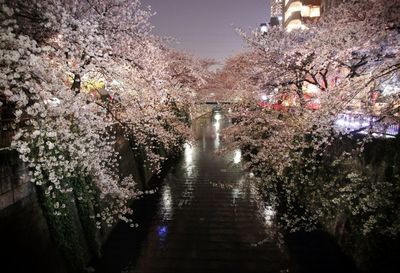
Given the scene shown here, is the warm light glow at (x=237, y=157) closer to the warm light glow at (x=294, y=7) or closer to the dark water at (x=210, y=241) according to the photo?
the dark water at (x=210, y=241)

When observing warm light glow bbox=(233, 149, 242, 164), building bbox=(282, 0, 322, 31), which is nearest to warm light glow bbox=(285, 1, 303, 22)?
building bbox=(282, 0, 322, 31)

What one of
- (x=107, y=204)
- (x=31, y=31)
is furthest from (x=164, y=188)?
(x=31, y=31)

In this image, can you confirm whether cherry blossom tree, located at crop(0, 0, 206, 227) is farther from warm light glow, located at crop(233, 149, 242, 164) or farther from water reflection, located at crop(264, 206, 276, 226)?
warm light glow, located at crop(233, 149, 242, 164)

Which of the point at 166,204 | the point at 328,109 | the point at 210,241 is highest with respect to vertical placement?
the point at 328,109

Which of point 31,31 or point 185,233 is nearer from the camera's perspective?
point 31,31

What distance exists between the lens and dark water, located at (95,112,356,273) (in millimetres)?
14680

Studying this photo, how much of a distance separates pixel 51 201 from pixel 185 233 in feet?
23.6

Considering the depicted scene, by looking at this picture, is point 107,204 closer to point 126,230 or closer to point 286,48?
point 126,230

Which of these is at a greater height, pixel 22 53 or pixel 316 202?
pixel 22 53

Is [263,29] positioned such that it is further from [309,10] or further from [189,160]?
[309,10]

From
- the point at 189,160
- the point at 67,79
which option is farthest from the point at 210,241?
the point at 189,160

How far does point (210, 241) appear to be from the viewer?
16.9 m

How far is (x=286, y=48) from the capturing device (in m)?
21.6

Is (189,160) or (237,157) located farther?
(237,157)
